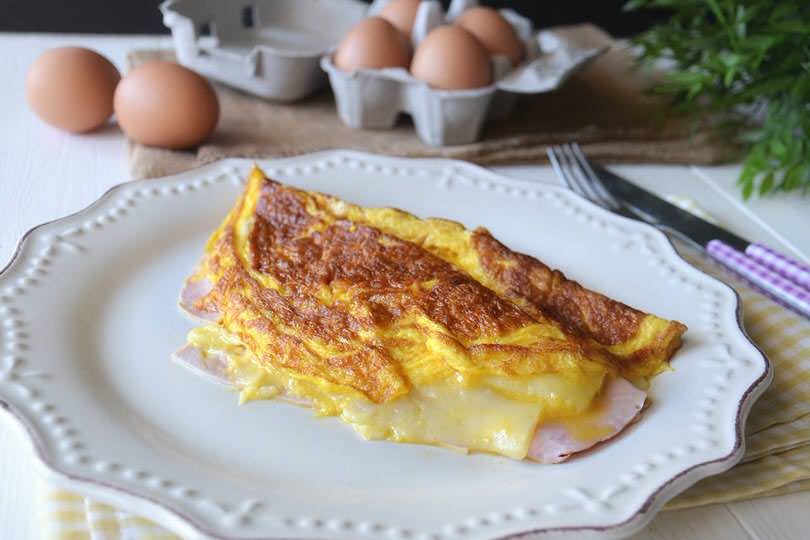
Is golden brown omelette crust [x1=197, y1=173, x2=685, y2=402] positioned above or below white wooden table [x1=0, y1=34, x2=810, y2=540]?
above

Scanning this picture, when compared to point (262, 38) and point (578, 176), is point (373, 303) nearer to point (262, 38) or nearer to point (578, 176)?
point (578, 176)

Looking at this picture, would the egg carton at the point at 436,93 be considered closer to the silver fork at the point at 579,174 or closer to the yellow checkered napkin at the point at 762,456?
the silver fork at the point at 579,174

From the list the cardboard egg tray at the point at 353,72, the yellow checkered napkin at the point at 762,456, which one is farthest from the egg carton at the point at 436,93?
the yellow checkered napkin at the point at 762,456

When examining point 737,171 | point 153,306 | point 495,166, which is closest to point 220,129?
point 495,166

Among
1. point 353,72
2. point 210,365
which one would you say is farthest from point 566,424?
point 353,72

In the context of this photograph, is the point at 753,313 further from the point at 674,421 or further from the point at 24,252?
the point at 24,252

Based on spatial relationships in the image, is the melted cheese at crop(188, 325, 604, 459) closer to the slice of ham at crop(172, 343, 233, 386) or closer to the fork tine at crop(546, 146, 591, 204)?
the slice of ham at crop(172, 343, 233, 386)

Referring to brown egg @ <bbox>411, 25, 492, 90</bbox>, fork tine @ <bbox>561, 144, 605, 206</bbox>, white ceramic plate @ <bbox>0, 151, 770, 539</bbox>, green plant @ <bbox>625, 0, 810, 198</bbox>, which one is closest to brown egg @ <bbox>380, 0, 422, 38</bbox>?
brown egg @ <bbox>411, 25, 492, 90</bbox>
